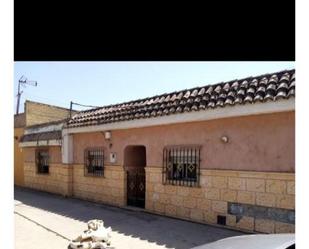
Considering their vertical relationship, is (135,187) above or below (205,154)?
below

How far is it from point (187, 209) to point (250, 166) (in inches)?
85.6

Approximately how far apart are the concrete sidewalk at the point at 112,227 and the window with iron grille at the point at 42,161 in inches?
163

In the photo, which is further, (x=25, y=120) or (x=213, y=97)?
(x=25, y=120)

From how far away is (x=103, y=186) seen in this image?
36.2 feet

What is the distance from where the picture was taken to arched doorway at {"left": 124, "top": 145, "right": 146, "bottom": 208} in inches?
397

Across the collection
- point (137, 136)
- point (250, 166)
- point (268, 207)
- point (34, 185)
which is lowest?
point (34, 185)

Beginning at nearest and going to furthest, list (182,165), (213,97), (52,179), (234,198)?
1. (234,198)
2. (213,97)
3. (182,165)
4. (52,179)

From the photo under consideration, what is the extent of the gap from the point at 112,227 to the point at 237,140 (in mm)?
3676

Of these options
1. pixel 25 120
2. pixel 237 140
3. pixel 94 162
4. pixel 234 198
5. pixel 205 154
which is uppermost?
pixel 25 120

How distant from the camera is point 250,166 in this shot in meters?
6.86

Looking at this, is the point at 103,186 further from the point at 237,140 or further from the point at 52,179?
the point at 237,140

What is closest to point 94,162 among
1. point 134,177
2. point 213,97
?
point 134,177
